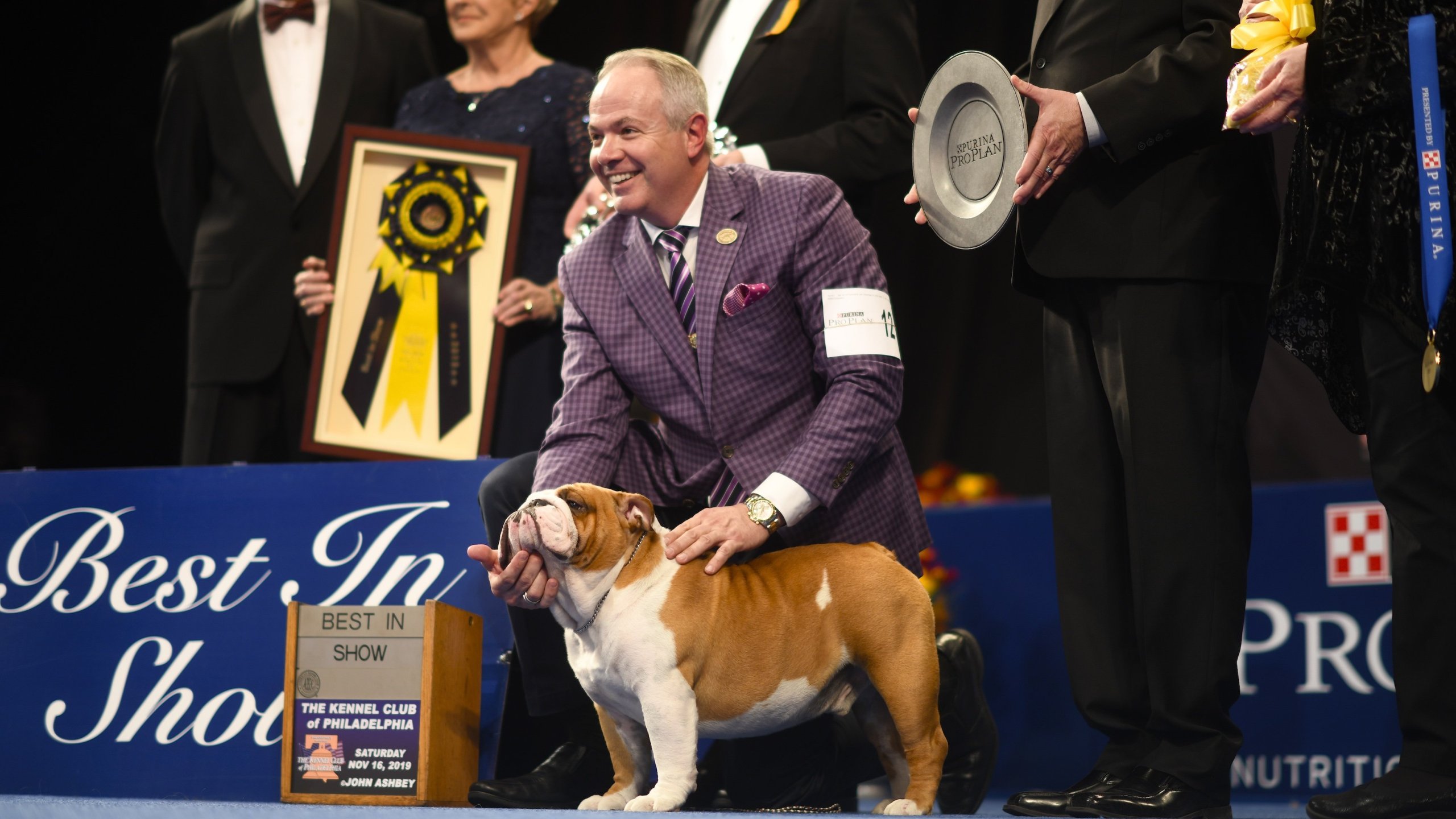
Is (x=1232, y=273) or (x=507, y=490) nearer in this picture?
(x=1232, y=273)

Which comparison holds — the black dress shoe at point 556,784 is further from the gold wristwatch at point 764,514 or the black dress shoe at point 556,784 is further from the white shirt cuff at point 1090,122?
the white shirt cuff at point 1090,122

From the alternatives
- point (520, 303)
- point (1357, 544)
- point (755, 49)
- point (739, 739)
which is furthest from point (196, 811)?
point (1357, 544)

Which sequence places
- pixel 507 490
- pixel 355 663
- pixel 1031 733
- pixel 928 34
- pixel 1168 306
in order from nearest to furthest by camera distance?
pixel 1168 306
pixel 355 663
pixel 507 490
pixel 1031 733
pixel 928 34

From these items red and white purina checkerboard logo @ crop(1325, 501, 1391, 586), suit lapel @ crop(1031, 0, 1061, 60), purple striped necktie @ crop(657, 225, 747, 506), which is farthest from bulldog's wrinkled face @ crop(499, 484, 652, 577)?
red and white purina checkerboard logo @ crop(1325, 501, 1391, 586)

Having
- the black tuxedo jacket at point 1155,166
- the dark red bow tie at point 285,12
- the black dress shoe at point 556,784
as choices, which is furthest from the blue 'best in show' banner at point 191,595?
the dark red bow tie at point 285,12

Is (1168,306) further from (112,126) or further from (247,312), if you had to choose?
(112,126)

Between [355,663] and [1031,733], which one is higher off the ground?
[355,663]

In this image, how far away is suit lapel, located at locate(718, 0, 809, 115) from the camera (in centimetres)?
315

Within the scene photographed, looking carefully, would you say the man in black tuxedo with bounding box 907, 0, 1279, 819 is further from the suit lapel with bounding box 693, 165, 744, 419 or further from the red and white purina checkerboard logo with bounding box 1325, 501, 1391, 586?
the red and white purina checkerboard logo with bounding box 1325, 501, 1391, 586

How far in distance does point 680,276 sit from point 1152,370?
0.81m

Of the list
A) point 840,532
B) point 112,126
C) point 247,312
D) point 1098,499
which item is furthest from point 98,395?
point 1098,499

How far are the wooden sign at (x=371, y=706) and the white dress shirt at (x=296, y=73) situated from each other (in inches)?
70.7

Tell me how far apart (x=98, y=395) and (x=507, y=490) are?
12.8 ft

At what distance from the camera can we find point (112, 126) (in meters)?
5.77
